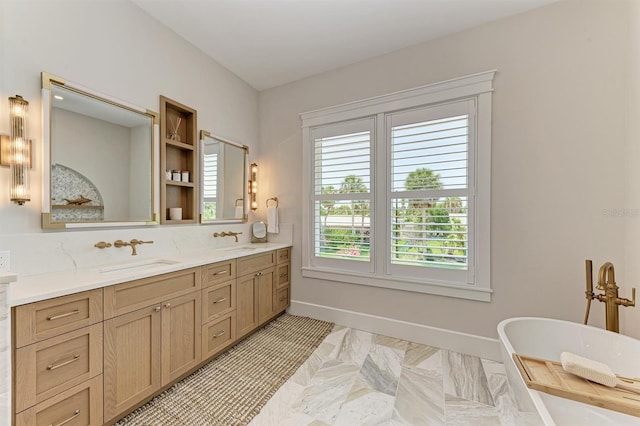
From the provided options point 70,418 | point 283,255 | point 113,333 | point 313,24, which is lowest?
point 70,418

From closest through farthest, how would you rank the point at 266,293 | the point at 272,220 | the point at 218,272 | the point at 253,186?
the point at 218,272 < the point at 266,293 < the point at 272,220 < the point at 253,186

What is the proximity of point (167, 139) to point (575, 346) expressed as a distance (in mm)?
3428

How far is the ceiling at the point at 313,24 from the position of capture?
2.09 metres

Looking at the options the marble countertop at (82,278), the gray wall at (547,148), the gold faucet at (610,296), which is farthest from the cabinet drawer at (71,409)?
the gold faucet at (610,296)

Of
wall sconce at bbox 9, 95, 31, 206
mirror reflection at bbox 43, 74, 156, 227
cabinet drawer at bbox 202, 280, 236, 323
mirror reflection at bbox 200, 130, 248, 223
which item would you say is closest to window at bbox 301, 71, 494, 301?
mirror reflection at bbox 200, 130, 248, 223

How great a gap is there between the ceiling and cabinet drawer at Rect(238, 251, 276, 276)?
82.9 inches

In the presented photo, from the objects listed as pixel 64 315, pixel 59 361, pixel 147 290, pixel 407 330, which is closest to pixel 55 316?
pixel 64 315

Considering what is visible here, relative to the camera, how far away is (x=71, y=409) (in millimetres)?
1329

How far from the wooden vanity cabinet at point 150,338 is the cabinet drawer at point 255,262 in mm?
494

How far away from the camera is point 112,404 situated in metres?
1.49

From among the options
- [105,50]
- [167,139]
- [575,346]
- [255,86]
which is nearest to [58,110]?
[105,50]

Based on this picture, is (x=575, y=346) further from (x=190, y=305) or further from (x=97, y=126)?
(x=97, y=126)

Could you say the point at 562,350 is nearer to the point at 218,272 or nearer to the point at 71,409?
the point at 218,272

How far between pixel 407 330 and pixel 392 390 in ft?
2.63
